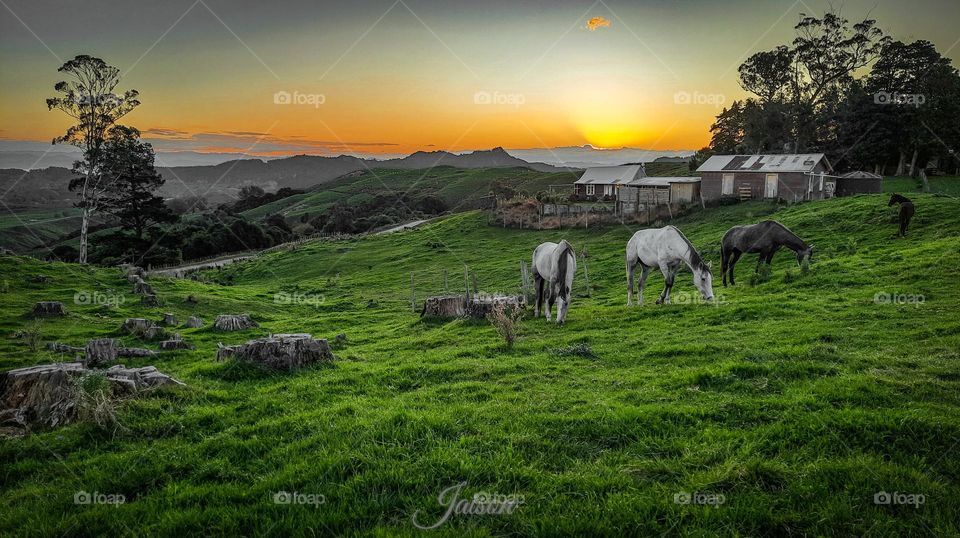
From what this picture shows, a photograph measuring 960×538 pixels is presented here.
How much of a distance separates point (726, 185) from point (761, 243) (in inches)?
1280

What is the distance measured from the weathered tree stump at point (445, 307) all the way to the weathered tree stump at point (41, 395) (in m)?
11.1

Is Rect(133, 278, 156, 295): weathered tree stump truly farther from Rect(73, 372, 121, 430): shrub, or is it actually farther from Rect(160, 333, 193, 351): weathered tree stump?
Rect(73, 372, 121, 430): shrub

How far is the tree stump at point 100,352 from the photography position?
12134mm

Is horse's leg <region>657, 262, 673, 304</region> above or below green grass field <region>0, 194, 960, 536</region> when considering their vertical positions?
above

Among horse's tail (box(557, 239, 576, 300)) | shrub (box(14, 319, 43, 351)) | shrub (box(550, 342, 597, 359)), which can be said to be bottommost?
shrub (box(14, 319, 43, 351))

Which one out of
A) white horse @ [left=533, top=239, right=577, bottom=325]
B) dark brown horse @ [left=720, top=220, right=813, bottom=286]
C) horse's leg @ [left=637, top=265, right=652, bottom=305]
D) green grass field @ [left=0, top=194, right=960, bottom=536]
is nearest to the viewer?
green grass field @ [left=0, top=194, right=960, bottom=536]

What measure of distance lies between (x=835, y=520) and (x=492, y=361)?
7.15m

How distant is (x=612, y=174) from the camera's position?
238 ft

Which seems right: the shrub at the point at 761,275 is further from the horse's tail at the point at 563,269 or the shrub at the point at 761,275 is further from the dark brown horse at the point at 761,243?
the horse's tail at the point at 563,269

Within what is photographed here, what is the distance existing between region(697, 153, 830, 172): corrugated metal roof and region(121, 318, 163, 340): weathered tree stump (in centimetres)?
4990

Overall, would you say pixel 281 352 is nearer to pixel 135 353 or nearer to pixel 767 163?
pixel 135 353

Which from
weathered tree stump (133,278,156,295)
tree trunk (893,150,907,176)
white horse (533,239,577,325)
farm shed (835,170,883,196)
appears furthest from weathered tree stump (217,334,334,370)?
tree trunk (893,150,907,176)

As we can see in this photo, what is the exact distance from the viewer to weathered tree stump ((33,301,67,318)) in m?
18.6

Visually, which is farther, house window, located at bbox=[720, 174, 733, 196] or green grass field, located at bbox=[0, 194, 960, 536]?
house window, located at bbox=[720, 174, 733, 196]
